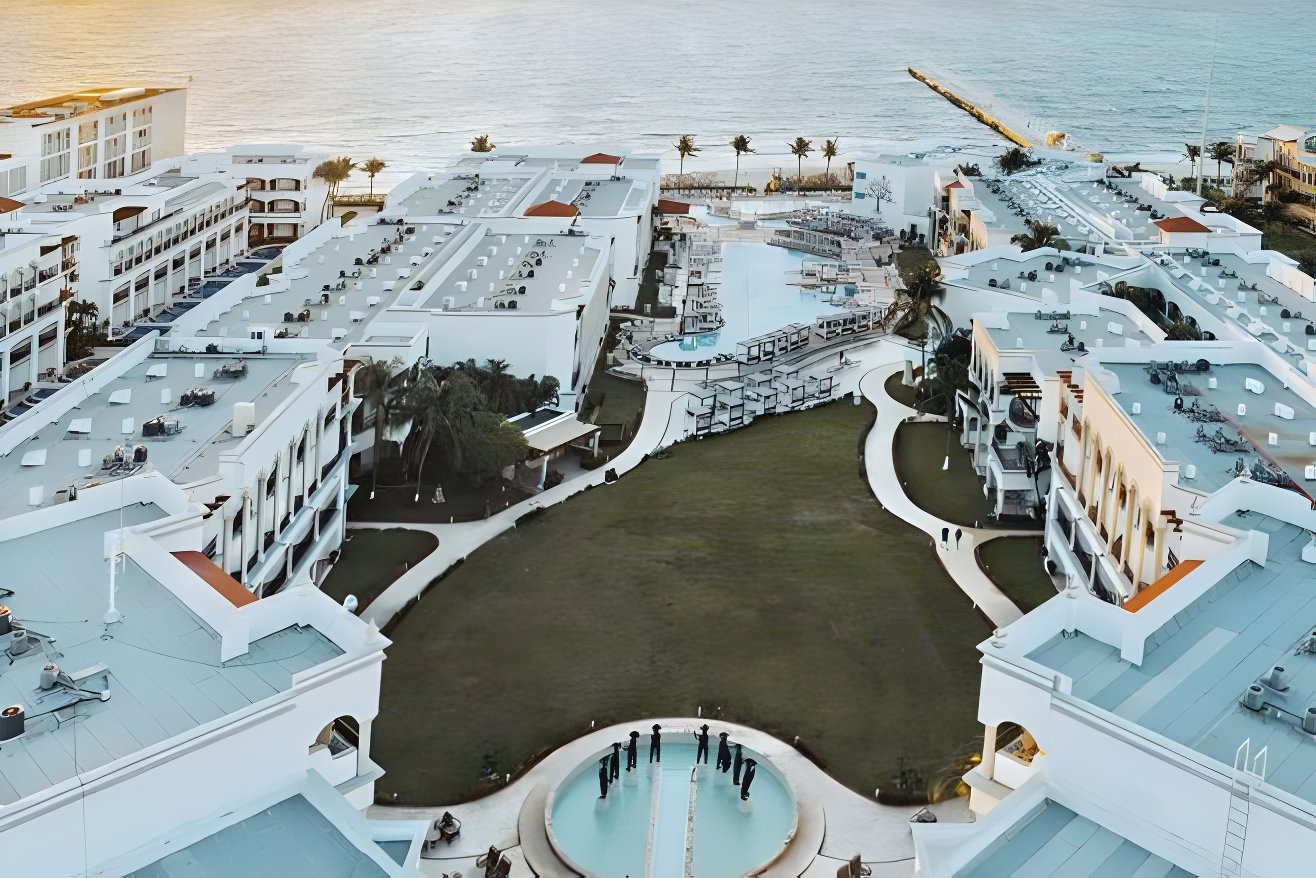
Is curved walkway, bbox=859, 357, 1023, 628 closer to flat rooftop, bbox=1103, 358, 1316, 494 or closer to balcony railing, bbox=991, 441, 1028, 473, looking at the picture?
balcony railing, bbox=991, 441, 1028, 473

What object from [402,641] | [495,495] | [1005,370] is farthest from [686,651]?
[1005,370]

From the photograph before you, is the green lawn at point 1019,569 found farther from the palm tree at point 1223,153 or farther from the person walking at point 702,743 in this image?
the palm tree at point 1223,153

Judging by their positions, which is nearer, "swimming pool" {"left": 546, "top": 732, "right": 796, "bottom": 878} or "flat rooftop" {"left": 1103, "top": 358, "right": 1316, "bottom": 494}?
"swimming pool" {"left": 546, "top": 732, "right": 796, "bottom": 878}

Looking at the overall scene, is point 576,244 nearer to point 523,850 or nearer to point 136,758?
point 523,850

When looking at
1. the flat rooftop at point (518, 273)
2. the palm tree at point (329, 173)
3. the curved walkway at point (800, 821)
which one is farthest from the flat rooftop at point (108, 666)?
the palm tree at point (329, 173)

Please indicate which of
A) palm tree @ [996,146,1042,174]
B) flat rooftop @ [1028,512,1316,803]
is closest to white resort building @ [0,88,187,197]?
palm tree @ [996,146,1042,174]

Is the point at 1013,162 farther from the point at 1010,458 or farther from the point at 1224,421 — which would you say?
the point at 1224,421
